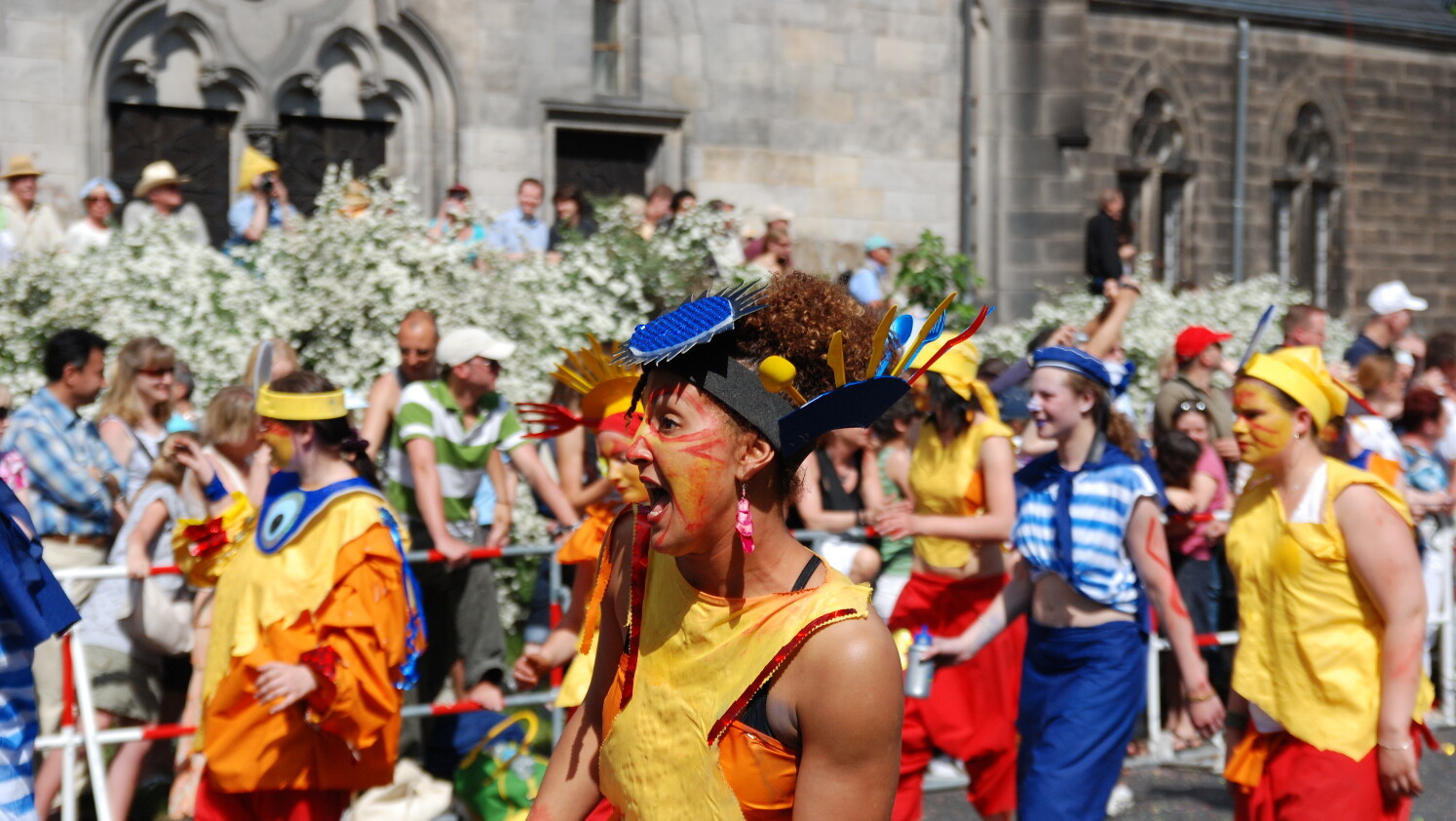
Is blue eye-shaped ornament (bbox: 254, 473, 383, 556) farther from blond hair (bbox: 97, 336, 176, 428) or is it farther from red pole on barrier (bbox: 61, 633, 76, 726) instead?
blond hair (bbox: 97, 336, 176, 428)

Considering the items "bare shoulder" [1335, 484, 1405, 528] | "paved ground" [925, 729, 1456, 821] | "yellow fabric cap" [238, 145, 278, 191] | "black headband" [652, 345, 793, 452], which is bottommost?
"paved ground" [925, 729, 1456, 821]

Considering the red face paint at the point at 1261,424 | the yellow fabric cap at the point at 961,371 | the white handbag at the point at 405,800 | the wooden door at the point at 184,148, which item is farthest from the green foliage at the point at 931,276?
the red face paint at the point at 1261,424

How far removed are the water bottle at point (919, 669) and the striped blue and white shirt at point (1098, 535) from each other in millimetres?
480

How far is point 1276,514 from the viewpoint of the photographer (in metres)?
5.29

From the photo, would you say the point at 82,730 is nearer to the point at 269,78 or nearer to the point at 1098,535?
the point at 1098,535

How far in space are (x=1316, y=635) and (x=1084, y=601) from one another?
0.90 meters

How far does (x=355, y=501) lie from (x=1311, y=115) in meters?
21.6

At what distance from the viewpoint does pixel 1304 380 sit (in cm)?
534

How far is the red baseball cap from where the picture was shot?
28.7 feet

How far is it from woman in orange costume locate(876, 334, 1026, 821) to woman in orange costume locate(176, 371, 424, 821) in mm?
1952

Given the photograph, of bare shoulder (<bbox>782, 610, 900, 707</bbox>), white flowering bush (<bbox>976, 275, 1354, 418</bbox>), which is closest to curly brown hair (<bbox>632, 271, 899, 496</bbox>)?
bare shoulder (<bbox>782, 610, 900, 707</bbox>)

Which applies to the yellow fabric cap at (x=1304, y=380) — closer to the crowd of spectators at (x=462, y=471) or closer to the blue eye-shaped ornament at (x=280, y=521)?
the crowd of spectators at (x=462, y=471)

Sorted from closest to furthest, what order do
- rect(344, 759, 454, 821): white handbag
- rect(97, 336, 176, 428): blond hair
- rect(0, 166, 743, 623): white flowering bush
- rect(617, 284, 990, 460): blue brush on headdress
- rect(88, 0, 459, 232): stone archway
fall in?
rect(617, 284, 990, 460): blue brush on headdress, rect(344, 759, 454, 821): white handbag, rect(97, 336, 176, 428): blond hair, rect(0, 166, 743, 623): white flowering bush, rect(88, 0, 459, 232): stone archway

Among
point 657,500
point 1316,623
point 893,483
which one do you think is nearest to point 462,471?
point 893,483
